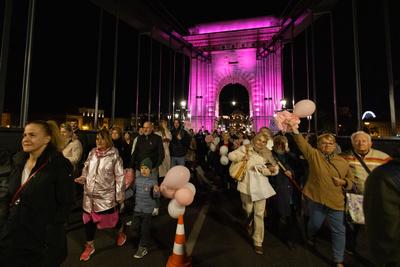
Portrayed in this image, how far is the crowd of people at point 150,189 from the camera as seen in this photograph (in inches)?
53.8

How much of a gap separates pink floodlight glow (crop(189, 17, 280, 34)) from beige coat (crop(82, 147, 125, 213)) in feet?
72.3

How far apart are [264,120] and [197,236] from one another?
19.0 m

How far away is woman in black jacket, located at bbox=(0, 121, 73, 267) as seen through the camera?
1759 mm

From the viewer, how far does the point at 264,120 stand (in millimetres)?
21672

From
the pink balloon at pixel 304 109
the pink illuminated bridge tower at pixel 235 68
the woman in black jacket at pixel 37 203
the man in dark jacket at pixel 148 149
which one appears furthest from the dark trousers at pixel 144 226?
the pink illuminated bridge tower at pixel 235 68

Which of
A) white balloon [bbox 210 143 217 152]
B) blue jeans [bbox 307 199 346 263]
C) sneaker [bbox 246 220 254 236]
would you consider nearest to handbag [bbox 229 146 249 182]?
sneaker [bbox 246 220 254 236]

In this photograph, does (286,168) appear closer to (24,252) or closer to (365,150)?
(365,150)

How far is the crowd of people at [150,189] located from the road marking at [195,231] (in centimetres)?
70

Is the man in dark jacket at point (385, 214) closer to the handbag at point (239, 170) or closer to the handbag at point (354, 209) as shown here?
the handbag at point (354, 209)

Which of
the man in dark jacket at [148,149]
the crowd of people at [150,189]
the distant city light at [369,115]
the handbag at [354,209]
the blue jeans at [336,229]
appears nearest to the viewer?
the crowd of people at [150,189]

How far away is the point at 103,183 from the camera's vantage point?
3295 mm

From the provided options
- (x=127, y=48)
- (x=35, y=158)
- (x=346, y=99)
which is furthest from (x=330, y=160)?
(x=346, y=99)

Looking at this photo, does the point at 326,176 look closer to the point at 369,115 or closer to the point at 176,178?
the point at 176,178

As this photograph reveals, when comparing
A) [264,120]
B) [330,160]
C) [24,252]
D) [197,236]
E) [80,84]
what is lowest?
[197,236]
